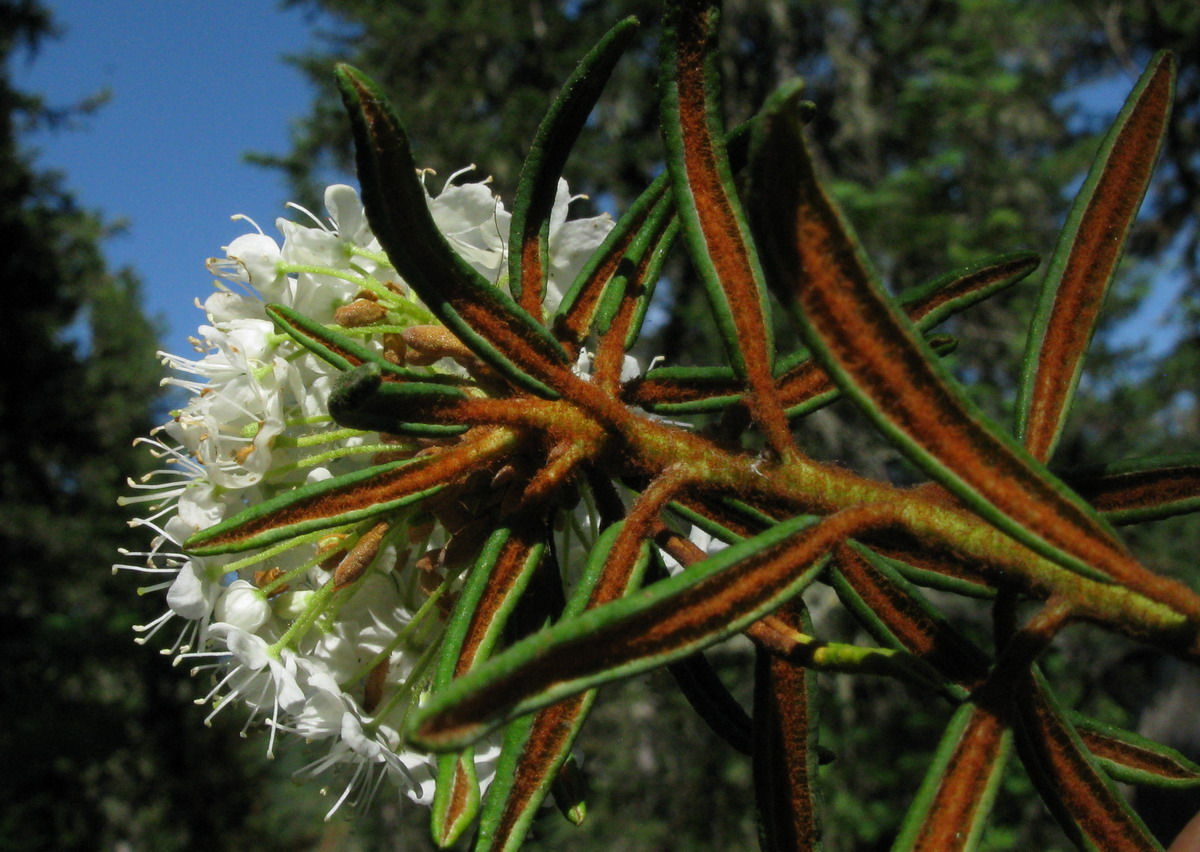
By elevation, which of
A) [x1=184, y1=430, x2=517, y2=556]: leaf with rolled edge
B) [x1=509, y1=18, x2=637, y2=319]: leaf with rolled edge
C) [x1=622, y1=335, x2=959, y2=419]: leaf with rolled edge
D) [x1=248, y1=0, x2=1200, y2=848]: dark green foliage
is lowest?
[x1=184, y1=430, x2=517, y2=556]: leaf with rolled edge

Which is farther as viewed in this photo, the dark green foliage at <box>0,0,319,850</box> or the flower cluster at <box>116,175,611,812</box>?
the dark green foliage at <box>0,0,319,850</box>

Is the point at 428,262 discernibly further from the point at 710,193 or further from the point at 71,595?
the point at 71,595

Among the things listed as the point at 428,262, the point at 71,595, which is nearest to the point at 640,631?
the point at 428,262

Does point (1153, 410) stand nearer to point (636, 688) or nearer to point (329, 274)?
point (636, 688)

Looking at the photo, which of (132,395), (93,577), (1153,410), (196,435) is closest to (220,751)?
(93,577)

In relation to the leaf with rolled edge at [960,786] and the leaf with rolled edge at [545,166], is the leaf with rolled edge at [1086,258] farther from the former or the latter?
the leaf with rolled edge at [545,166]

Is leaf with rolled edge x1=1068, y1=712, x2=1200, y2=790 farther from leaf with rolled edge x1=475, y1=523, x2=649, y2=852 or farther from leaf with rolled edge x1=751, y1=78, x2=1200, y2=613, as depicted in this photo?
leaf with rolled edge x1=475, y1=523, x2=649, y2=852

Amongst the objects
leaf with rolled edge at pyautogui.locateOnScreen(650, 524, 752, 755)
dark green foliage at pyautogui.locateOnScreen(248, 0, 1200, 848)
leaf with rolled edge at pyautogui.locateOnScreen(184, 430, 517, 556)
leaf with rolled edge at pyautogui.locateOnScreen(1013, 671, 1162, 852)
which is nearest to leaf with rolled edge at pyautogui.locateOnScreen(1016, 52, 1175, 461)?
leaf with rolled edge at pyautogui.locateOnScreen(1013, 671, 1162, 852)
